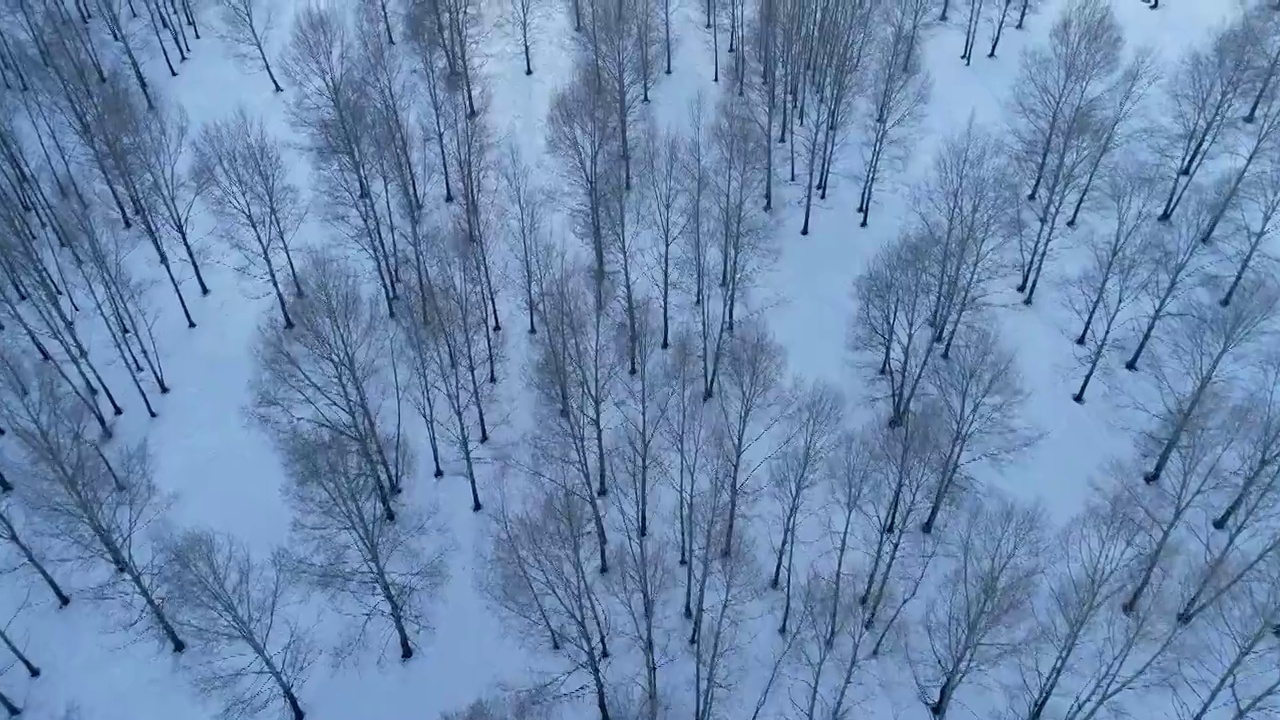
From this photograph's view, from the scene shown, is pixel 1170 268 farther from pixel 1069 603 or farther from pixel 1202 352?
pixel 1069 603

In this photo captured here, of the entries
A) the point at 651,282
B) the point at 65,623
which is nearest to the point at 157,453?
the point at 65,623

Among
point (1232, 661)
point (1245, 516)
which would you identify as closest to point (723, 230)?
point (1245, 516)

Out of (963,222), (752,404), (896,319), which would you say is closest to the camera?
(752,404)

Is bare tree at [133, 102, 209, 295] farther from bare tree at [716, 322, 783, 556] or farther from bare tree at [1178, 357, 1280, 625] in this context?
bare tree at [1178, 357, 1280, 625]

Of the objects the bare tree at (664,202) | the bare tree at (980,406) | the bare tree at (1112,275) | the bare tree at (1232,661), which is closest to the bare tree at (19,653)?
the bare tree at (664,202)

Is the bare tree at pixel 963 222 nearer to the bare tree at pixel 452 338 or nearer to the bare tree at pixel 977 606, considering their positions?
the bare tree at pixel 977 606

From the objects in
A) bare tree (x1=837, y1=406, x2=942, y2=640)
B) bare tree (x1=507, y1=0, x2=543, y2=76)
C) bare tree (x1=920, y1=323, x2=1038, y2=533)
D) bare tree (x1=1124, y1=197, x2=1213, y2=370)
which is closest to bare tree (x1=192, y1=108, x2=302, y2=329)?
bare tree (x1=507, y1=0, x2=543, y2=76)

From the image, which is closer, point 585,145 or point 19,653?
point 19,653
